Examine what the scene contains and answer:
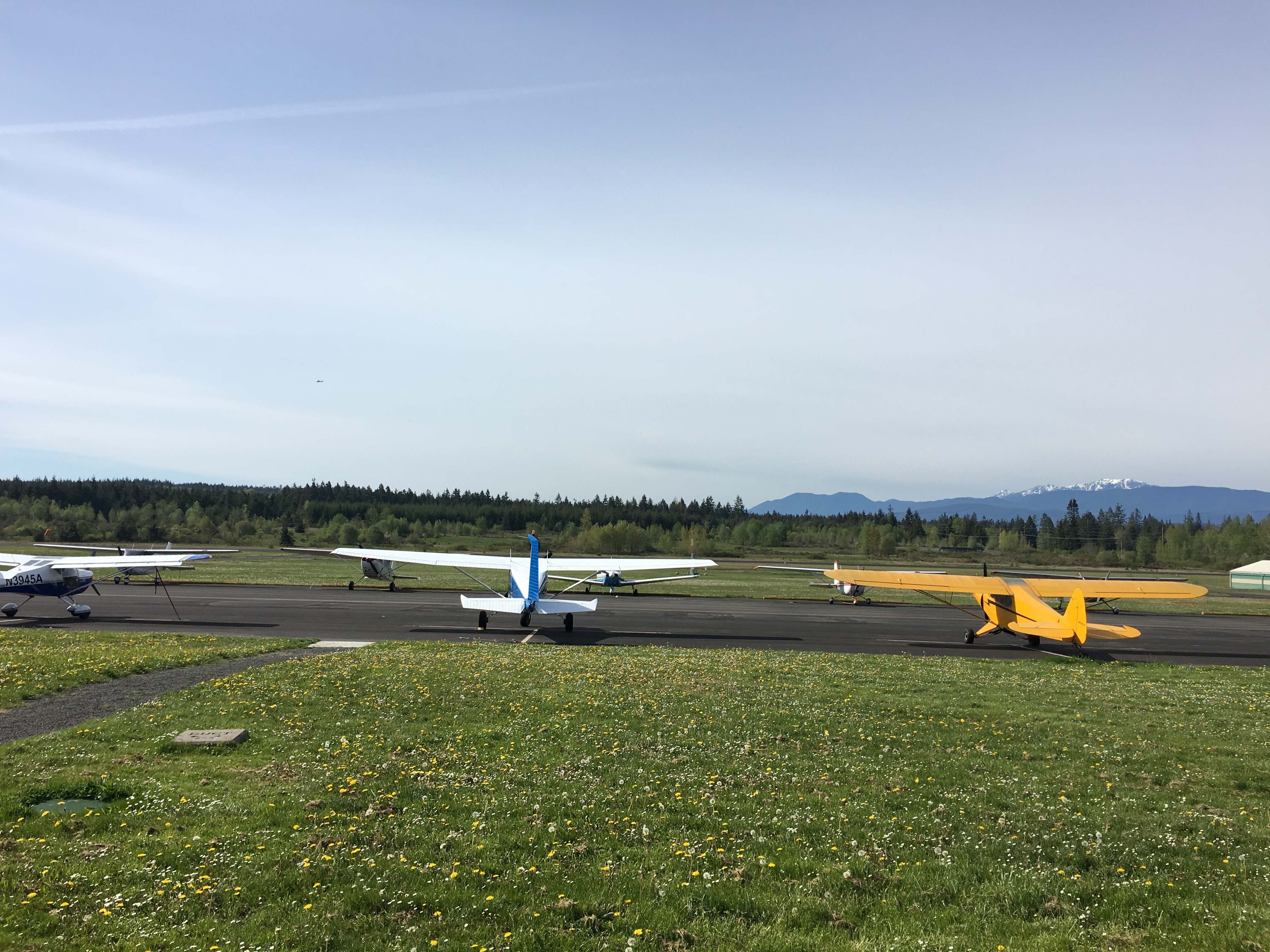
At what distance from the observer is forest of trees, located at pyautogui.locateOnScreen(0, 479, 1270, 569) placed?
12062 cm

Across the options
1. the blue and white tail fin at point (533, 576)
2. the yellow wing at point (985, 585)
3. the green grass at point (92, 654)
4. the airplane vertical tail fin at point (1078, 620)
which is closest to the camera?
the green grass at point (92, 654)

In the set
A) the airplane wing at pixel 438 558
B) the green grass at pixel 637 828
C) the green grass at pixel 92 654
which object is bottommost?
the green grass at pixel 92 654

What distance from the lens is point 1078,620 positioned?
2431 centimetres

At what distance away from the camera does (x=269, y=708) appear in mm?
12195

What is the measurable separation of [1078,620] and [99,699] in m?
27.8

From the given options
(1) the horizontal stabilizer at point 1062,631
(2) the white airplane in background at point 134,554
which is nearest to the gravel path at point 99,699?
(2) the white airplane in background at point 134,554

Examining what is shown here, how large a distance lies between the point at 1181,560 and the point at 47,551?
164981 millimetres

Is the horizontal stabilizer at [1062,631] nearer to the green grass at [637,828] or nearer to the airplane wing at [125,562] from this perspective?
the green grass at [637,828]

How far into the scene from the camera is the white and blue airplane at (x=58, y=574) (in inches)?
1102

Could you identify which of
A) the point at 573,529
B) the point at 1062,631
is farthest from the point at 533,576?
the point at 573,529

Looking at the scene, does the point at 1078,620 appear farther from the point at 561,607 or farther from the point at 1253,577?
the point at 1253,577

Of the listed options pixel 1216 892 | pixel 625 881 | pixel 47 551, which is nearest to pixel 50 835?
pixel 625 881

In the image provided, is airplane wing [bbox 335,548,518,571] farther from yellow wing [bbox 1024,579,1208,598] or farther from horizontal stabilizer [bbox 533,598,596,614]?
yellow wing [bbox 1024,579,1208,598]

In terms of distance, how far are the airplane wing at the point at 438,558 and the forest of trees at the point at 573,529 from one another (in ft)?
222
